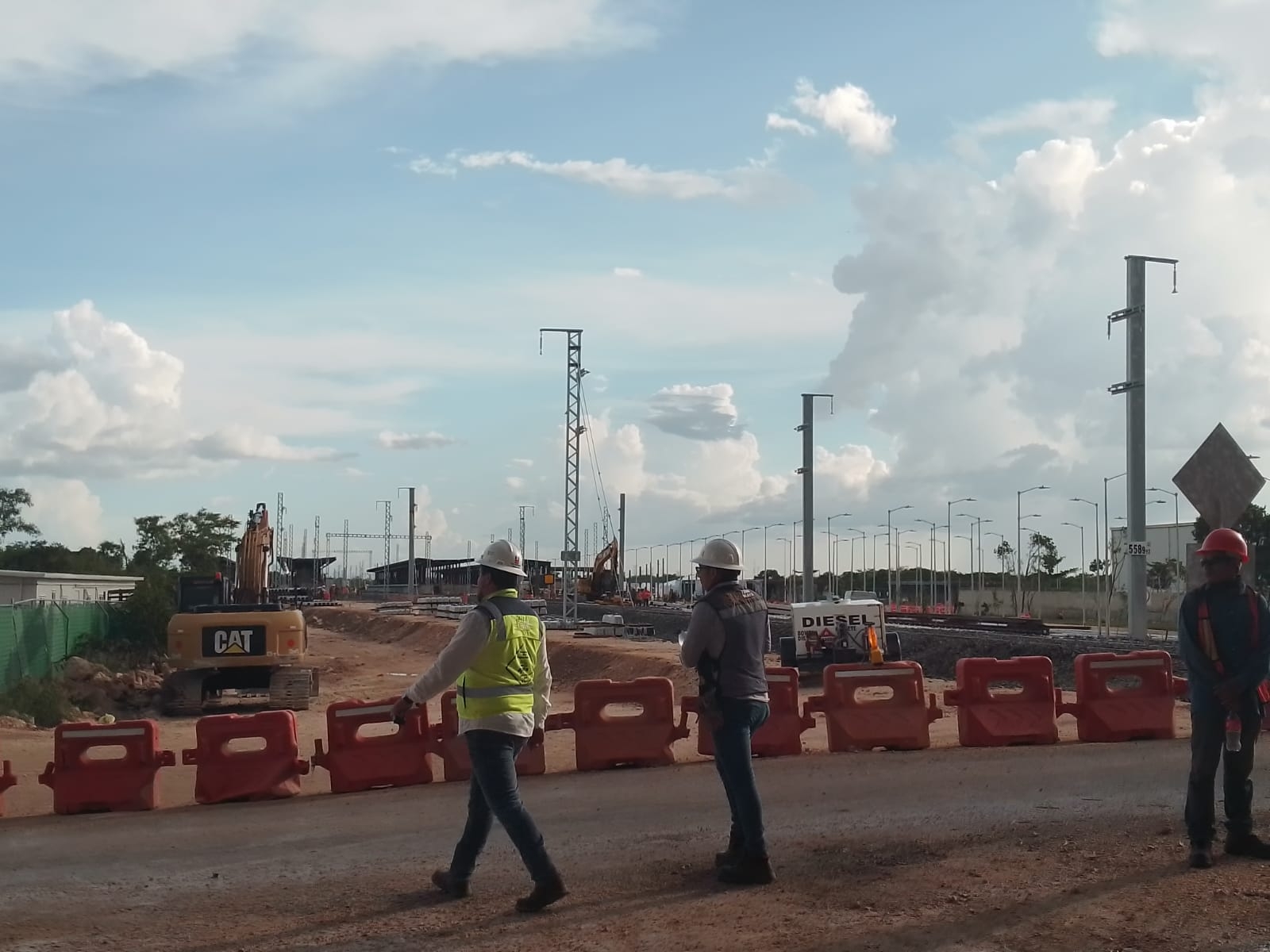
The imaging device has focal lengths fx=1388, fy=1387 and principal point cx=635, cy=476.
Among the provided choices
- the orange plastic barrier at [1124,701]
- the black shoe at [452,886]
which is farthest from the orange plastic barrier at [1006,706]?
the black shoe at [452,886]

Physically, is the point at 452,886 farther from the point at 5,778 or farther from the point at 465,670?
the point at 5,778

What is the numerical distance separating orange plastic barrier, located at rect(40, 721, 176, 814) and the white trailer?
18.2m

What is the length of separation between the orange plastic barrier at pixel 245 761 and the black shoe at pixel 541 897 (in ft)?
18.4

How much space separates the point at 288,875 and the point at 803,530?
40.4 meters

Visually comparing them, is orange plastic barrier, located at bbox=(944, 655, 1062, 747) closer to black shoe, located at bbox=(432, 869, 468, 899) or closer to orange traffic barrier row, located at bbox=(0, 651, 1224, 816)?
orange traffic barrier row, located at bbox=(0, 651, 1224, 816)

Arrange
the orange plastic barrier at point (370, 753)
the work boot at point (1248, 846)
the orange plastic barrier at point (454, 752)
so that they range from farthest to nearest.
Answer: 1. the orange plastic barrier at point (454, 752)
2. the orange plastic barrier at point (370, 753)
3. the work boot at point (1248, 846)

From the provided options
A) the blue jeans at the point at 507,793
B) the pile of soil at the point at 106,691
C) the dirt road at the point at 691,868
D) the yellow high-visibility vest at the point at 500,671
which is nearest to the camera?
the dirt road at the point at 691,868

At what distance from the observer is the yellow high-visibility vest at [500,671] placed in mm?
7473

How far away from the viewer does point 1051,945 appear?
6.54m

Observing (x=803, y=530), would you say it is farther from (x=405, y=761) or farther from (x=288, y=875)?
(x=288, y=875)

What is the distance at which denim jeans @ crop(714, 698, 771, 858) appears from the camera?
7805mm

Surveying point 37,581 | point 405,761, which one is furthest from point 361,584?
point 405,761

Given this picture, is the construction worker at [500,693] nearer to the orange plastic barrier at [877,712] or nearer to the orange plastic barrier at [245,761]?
the orange plastic barrier at [245,761]

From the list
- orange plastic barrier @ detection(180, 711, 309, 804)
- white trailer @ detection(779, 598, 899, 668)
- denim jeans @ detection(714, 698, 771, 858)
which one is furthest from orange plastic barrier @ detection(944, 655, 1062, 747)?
white trailer @ detection(779, 598, 899, 668)
